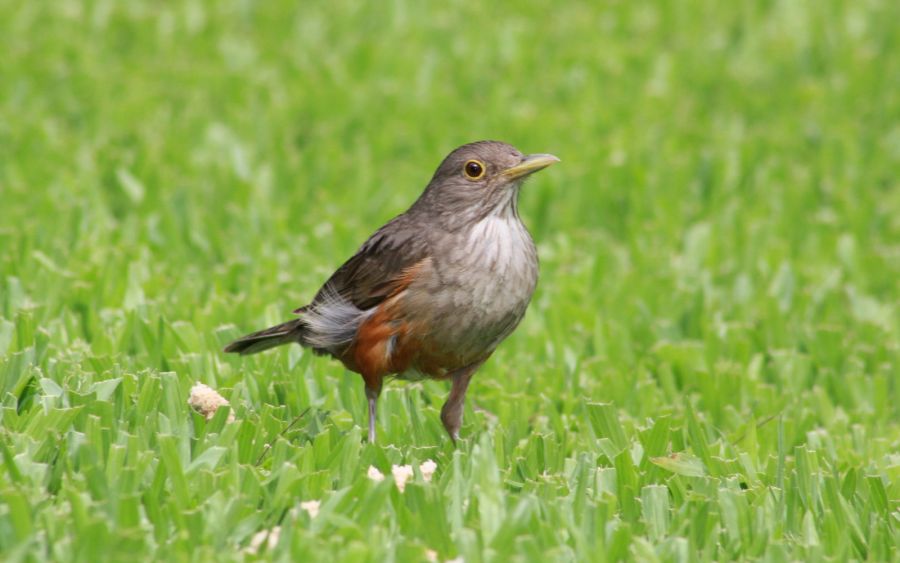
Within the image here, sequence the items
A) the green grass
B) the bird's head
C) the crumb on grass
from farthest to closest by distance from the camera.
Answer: the bird's head
the crumb on grass
the green grass

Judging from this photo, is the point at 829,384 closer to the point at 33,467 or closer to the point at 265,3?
the point at 33,467

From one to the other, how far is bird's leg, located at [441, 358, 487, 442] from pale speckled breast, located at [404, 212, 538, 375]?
171 mm

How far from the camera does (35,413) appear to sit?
16.7 ft

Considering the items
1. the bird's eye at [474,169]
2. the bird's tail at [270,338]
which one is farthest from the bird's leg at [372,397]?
the bird's eye at [474,169]

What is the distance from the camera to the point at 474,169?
6.15 meters

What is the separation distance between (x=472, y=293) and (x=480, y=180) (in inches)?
25.6

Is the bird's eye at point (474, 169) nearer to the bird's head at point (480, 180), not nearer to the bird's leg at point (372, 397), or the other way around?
the bird's head at point (480, 180)

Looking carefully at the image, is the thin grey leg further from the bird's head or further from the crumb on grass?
the bird's head

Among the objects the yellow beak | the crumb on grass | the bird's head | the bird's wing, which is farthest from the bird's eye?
the crumb on grass

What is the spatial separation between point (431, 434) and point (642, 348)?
2083 millimetres

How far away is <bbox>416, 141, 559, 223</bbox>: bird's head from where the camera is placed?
6043 mm

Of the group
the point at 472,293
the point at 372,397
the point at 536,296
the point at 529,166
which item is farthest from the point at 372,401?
the point at 536,296

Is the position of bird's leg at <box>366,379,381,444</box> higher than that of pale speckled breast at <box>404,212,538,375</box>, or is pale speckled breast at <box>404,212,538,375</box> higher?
pale speckled breast at <box>404,212,538,375</box>

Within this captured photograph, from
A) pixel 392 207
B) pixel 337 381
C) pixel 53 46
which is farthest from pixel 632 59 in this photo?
pixel 337 381
